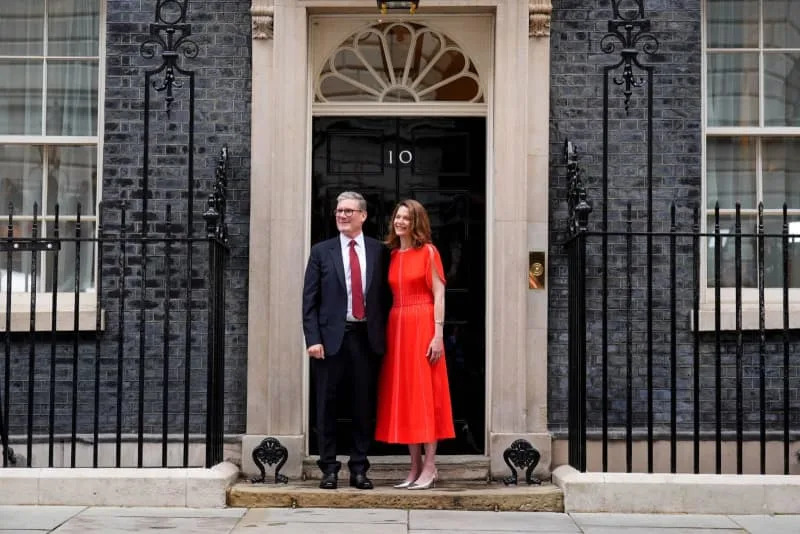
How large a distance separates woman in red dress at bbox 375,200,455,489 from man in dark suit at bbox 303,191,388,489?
0.30ft

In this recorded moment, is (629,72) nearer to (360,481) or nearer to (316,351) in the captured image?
(316,351)

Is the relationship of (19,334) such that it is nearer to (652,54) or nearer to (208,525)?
(208,525)

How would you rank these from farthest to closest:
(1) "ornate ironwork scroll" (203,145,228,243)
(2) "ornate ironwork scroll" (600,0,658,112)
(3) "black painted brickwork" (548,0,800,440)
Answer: (3) "black painted brickwork" (548,0,800,440) < (2) "ornate ironwork scroll" (600,0,658,112) < (1) "ornate ironwork scroll" (203,145,228,243)

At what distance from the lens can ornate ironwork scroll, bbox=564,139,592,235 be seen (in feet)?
25.7

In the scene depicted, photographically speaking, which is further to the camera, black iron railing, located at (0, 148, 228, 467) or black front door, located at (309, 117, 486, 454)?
black front door, located at (309, 117, 486, 454)

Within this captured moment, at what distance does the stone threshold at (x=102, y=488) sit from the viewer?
24.8ft

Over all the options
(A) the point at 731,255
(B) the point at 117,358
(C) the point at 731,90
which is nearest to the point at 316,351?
(B) the point at 117,358

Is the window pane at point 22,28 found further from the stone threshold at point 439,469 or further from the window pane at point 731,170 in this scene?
the window pane at point 731,170

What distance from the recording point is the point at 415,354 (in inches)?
313

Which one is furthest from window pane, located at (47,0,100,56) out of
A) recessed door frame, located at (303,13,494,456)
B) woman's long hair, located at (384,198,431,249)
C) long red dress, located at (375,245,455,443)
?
long red dress, located at (375,245,455,443)

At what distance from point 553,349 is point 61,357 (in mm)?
3341

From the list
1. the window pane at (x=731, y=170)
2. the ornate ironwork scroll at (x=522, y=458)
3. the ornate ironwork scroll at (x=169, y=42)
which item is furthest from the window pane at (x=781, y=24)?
the ornate ironwork scroll at (x=169, y=42)

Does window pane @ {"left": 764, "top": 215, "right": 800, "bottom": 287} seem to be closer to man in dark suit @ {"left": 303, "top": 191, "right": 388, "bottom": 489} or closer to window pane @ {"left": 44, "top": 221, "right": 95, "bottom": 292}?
man in dark suit @ {"left": 303, "top": 191, "right": 388, "bottom": 489}

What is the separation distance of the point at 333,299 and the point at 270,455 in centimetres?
112
